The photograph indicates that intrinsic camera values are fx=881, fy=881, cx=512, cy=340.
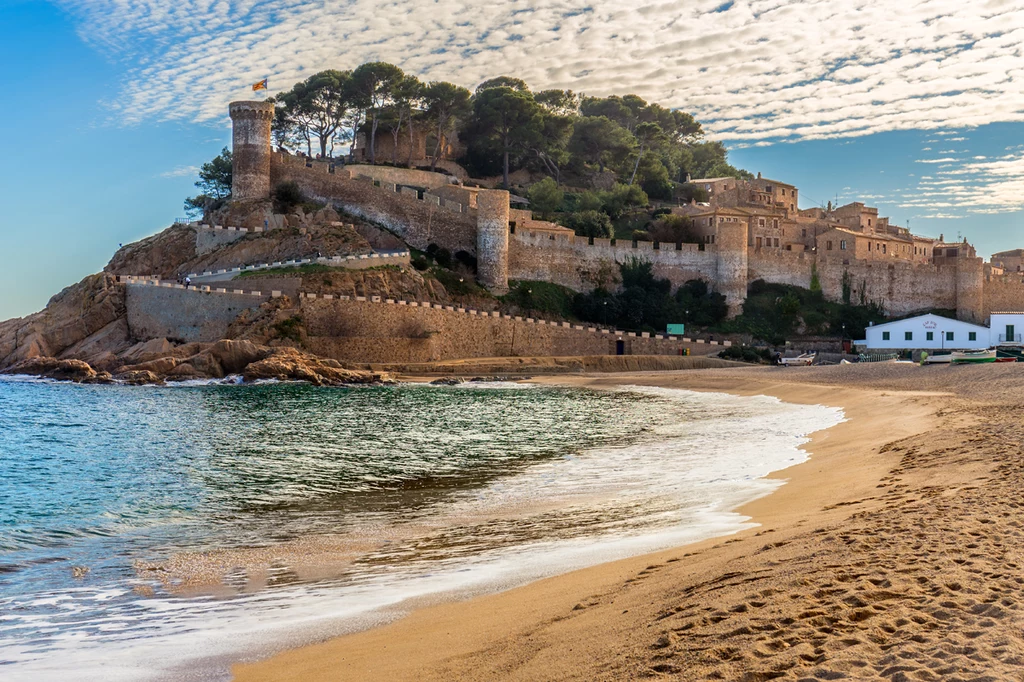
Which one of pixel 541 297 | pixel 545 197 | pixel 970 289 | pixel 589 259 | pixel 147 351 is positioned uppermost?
pixel 545 197

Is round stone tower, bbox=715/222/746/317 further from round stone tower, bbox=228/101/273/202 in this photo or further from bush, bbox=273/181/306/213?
round stone tower, bbox=228/101/273/202

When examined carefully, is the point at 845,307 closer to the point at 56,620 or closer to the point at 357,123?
the point at 357,123

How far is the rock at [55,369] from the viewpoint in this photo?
37438 millimetres

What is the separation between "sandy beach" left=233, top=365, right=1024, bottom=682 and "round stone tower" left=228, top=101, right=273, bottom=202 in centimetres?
4560

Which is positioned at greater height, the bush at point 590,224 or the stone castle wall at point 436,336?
the bush at point 590,224

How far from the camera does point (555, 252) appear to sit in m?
52.3

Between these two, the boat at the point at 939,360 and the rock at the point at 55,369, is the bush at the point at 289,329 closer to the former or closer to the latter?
the rock at the point at 55,369

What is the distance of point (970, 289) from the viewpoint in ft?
185

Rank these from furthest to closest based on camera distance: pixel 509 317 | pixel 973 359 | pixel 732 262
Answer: pixel 732 262, pixel 509 317, pixel 973 359

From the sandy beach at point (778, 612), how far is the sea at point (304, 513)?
0.64m

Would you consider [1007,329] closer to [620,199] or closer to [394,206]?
[620,199]

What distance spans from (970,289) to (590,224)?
24.7m

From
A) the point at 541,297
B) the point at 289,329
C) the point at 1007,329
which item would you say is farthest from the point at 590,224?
the point at 1007,329

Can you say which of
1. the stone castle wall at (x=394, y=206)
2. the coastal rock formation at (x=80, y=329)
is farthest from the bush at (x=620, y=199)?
the coastal rock formation at (x=80, y=329)
